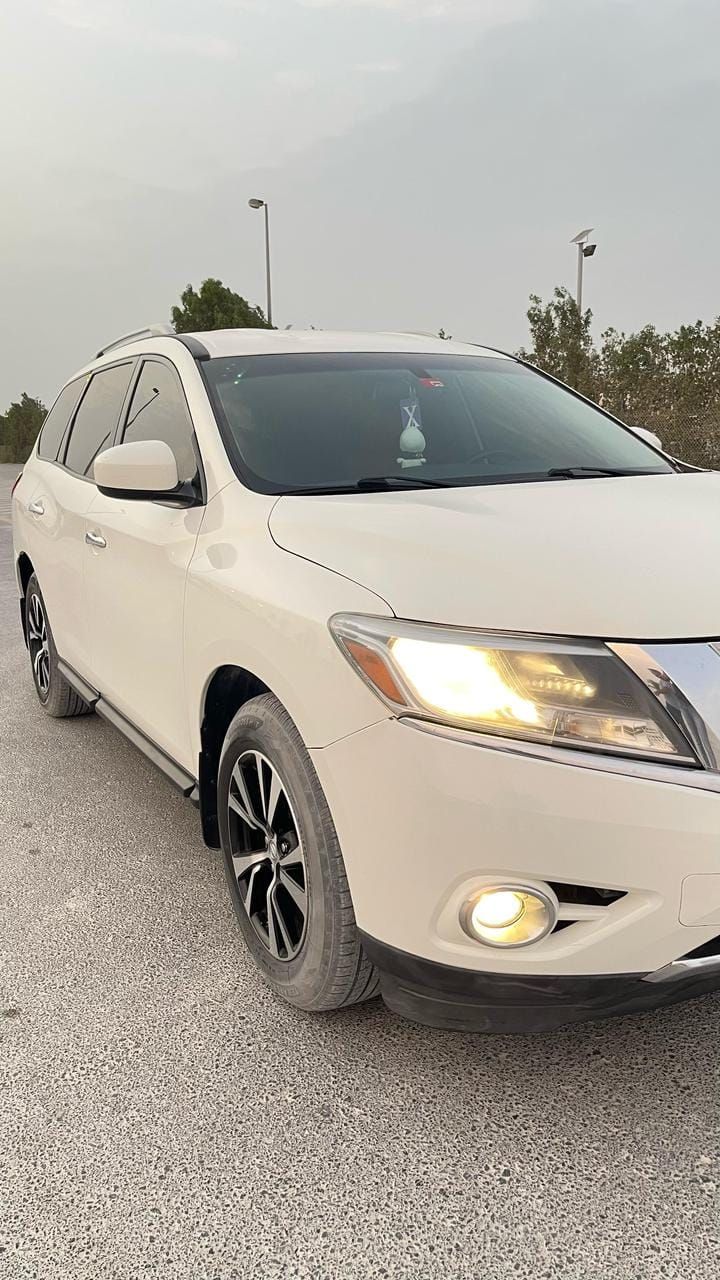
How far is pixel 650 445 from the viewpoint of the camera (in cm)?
340

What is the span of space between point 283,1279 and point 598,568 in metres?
1.38

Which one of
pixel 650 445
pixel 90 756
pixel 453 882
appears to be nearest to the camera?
pixel 453 882

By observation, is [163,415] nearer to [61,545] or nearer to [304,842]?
[61,545]

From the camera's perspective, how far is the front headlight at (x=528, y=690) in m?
1.68

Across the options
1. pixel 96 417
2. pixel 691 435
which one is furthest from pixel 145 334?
pixel 691 435

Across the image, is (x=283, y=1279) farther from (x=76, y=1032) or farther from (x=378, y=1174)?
(x=76, y=1032)

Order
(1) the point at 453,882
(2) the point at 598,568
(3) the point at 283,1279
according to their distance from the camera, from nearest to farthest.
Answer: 1. (3) the point at 283,1279
2. (1) the point at 453,882
3. (2) the point at 598,568

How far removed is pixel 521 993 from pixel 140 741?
1.80 metres

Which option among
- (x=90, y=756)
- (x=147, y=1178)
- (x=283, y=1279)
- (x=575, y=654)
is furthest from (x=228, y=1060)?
(x=90, y=756)

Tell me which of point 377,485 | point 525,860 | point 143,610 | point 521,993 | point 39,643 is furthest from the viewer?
point 39,643

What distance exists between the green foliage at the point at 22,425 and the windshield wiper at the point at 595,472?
37.7m

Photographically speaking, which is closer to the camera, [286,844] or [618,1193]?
[618,1193]

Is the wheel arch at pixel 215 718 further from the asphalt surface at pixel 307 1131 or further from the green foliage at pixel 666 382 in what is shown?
the green foliage at pixel 666 382

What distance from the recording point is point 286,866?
2273 millimetres
